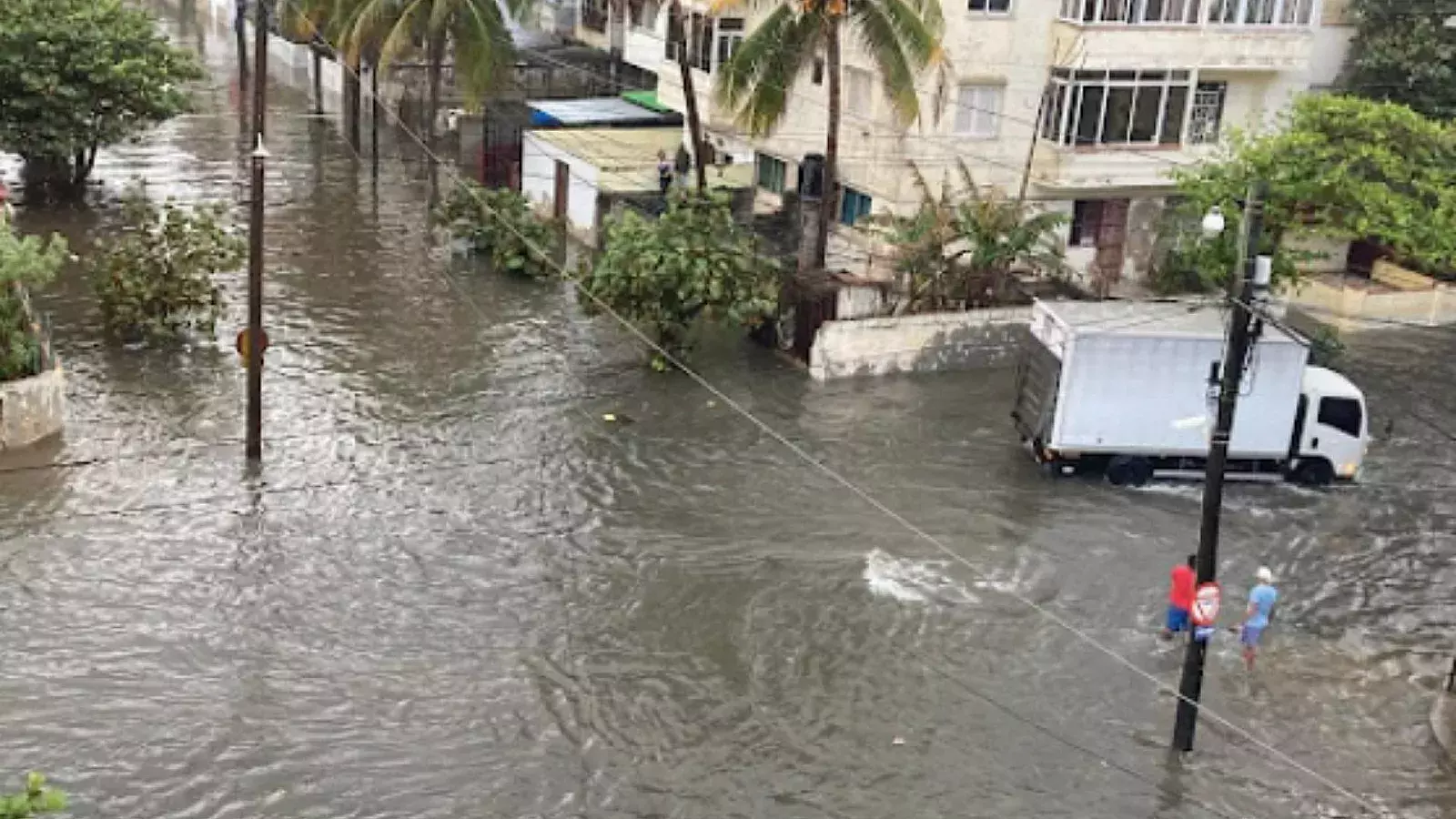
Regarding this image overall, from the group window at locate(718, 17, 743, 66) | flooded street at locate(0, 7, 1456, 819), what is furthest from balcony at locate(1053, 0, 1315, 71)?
flooded street at locate(0, 7, 1456, 819)

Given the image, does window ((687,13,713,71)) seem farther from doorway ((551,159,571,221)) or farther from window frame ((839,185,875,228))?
window frame ((839,185,875,228))

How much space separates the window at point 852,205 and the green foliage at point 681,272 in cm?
729

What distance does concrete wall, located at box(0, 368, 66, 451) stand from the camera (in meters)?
23.4

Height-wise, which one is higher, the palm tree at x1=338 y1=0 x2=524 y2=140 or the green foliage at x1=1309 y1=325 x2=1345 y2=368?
the palm tree at x1=338 y1=0 x2=524 y2=140

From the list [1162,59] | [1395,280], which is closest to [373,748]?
[1162,59]

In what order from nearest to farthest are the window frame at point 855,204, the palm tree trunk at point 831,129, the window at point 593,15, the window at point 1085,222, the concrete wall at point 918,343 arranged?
the palm tree trunk at point 831,129
the concrete wall at point 918,343
the window frame at point 855,204
the window at point 1085,222
the window at point 593,15

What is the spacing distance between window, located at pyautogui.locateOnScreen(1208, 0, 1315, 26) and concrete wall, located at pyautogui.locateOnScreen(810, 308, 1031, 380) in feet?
29.2

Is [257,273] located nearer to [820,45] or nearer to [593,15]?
[820,45]

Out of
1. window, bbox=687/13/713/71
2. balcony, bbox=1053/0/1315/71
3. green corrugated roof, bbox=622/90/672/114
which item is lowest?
green corrugated roof, bbox=622/90/672/114

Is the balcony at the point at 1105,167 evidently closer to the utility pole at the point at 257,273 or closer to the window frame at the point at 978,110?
the window frame at the point at 978,110

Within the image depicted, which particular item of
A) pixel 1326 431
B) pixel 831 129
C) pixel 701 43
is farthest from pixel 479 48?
pixel 1326 431

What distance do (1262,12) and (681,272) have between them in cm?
1584

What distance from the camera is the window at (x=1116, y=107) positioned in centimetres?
3422

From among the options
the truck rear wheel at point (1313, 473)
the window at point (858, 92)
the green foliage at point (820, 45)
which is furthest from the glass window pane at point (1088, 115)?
the truck rear wheel at point (1313, 473)
